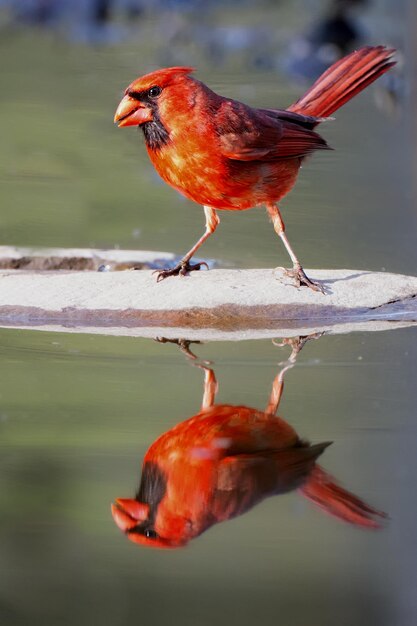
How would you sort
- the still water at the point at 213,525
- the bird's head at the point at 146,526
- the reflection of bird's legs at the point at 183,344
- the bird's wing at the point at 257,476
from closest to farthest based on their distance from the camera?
1. the still water at the point at 213,525
2. the bird's head at the point at 146,526
3. the bird's wing at the point at 257,476
4. the reflection of bird's legs at the point at 183,344

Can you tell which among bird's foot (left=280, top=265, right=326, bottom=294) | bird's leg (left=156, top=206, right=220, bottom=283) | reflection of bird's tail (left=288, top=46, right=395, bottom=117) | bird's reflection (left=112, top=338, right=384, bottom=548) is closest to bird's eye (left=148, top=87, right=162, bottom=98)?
bird's leg (left=156, top=206, right=220, bottom=283)

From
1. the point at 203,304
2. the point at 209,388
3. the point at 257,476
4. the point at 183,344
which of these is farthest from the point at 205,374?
the point at 257,476

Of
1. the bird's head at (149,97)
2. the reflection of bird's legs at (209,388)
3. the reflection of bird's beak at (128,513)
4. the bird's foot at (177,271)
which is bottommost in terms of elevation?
the bird's foot at (177,271)

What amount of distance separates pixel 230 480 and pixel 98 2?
10.6 metres

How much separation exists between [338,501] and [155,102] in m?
1.51

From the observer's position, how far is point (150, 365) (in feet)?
9.76

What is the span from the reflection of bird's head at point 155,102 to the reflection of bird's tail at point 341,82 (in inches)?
26.6

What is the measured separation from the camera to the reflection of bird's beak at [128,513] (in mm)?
2096

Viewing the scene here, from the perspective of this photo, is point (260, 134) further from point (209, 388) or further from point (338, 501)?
point (338, 501)

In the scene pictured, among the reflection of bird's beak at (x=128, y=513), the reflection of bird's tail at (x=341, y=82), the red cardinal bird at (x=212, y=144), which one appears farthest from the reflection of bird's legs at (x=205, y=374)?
the reflection of bird's tail at (x=341, y=82)

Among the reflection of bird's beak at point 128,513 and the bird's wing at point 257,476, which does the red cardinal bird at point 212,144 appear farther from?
the reflection of bird's beak at point 128,513

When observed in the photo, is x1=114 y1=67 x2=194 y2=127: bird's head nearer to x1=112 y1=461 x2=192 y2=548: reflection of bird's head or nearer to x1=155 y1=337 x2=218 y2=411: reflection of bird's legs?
x1=155 y1=337 x2=218 y2=411: reflection of bird's legs

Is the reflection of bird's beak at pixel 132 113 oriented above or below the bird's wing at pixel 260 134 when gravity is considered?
Answer: above

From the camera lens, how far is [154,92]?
3.36 m
